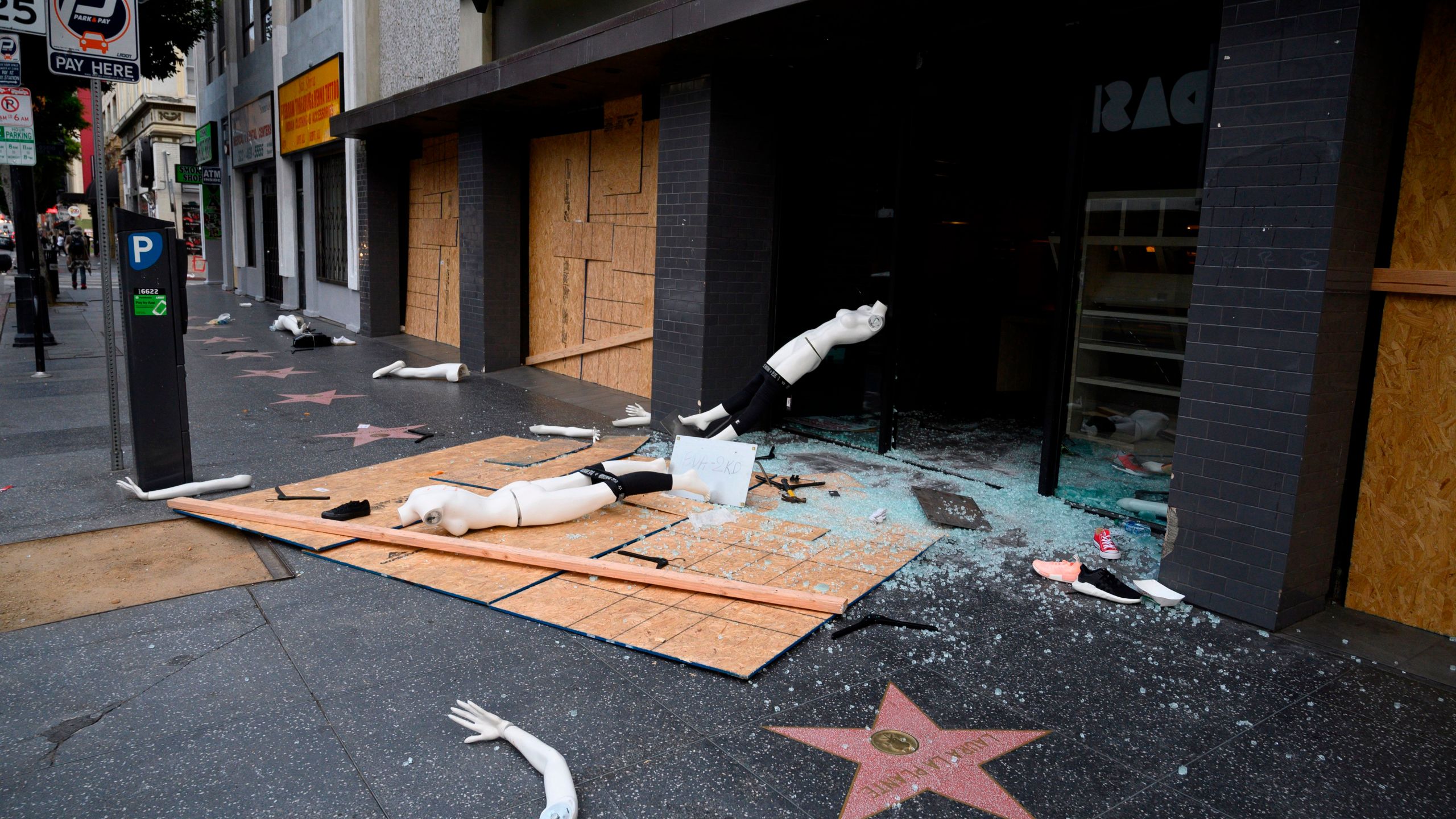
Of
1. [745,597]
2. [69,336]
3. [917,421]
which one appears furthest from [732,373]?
[69,336]

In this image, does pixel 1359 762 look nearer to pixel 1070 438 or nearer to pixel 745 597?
pixel 745 597

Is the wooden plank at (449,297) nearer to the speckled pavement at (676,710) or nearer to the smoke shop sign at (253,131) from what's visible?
the smoke shop sign at (253,131)

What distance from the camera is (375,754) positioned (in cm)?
326

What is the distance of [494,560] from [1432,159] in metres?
5.41

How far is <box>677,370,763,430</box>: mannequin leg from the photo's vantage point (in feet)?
24.9

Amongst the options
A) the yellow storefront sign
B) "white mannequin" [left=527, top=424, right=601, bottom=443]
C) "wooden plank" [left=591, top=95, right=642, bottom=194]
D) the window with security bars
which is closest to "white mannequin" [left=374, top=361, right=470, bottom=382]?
"wooden plank" [left=591, top=95, right=642, bottom=194]

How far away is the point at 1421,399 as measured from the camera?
452 cm

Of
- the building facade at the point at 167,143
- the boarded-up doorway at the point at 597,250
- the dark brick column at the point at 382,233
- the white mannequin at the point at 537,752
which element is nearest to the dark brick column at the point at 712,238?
the boarded-up doorway at the point at 597,250

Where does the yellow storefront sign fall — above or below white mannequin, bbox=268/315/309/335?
above

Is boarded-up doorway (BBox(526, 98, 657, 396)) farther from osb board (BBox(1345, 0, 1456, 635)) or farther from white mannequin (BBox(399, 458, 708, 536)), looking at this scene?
osb board (BBox(1345, 0, 1456, 635))

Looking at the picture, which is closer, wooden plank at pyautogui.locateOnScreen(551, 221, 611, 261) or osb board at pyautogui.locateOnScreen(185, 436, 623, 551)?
osb board at pyautogui.locateOnScreen(185, 436, 623, 551)

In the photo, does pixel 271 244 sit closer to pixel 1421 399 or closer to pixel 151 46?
pixel 151 46

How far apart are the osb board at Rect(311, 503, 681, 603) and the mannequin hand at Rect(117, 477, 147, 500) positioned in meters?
1.94

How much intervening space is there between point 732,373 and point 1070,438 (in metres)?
3.42
